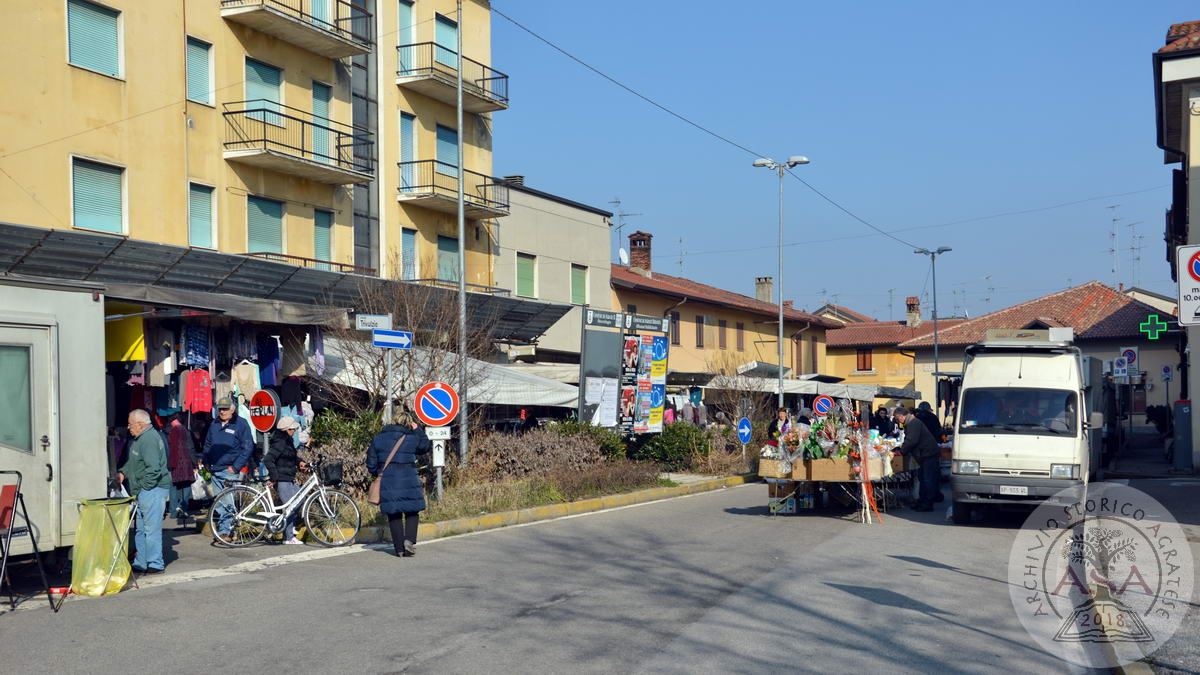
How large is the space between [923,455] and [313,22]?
677 inches

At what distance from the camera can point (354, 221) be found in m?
29.0

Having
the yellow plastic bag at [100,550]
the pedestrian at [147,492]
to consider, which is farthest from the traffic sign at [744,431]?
the yellow plastic bag at [100,550]

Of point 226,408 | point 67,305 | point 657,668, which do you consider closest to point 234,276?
point 226,408

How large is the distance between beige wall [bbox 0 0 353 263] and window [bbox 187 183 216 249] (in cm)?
19

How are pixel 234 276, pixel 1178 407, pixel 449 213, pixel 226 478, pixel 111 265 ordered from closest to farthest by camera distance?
pixel 226 478 → pixel 111 265 → pixel 234 276 → pixel 1178 407 → pixel 449 213

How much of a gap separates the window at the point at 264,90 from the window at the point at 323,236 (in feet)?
8.79

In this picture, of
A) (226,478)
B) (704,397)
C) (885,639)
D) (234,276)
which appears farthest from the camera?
(704,397)

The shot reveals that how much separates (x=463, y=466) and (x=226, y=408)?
497 centimetres

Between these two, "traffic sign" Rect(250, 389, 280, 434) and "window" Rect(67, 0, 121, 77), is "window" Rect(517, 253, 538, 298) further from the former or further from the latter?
"traffic sign" Rect(250, 389, 280, 434)

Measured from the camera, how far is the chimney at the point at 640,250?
172 feet

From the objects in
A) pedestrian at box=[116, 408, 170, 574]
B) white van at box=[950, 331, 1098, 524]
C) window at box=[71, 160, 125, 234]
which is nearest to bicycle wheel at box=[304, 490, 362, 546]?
pedestrian at box=[116, 408, 170, 574]

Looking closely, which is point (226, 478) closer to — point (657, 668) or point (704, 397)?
point (657, 668)

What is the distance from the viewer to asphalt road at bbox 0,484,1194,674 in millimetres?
7707

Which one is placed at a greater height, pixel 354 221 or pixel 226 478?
pixel 354 221
